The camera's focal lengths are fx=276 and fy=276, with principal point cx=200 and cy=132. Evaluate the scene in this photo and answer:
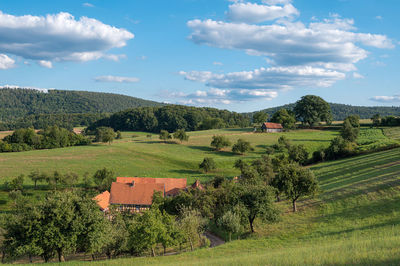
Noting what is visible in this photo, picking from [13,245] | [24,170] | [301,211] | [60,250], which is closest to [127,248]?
[60,250]

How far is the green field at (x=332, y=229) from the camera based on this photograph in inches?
Answer: 661

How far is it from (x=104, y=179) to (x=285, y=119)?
93302 mm

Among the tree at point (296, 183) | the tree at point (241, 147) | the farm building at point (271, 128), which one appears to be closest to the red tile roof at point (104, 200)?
the tree at point (296, 183)

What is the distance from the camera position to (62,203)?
25.9 m

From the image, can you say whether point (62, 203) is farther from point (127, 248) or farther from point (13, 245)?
point (127, 248)

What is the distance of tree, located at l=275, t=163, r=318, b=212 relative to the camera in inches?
1451

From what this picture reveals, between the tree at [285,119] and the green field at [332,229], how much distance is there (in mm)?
81046

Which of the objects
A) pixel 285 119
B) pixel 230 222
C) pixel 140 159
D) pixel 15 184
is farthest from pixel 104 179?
pixel 285 119

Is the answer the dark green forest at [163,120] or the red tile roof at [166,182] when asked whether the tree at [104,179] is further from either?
the dark green forest at [163,120]

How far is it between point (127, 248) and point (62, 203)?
8599 millimetres

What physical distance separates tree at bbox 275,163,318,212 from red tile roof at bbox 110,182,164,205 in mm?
20448

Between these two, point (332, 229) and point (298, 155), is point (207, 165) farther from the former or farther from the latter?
point (332, 229)

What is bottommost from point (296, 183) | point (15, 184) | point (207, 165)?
point (15, 184)

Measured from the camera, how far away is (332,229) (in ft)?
89.8
